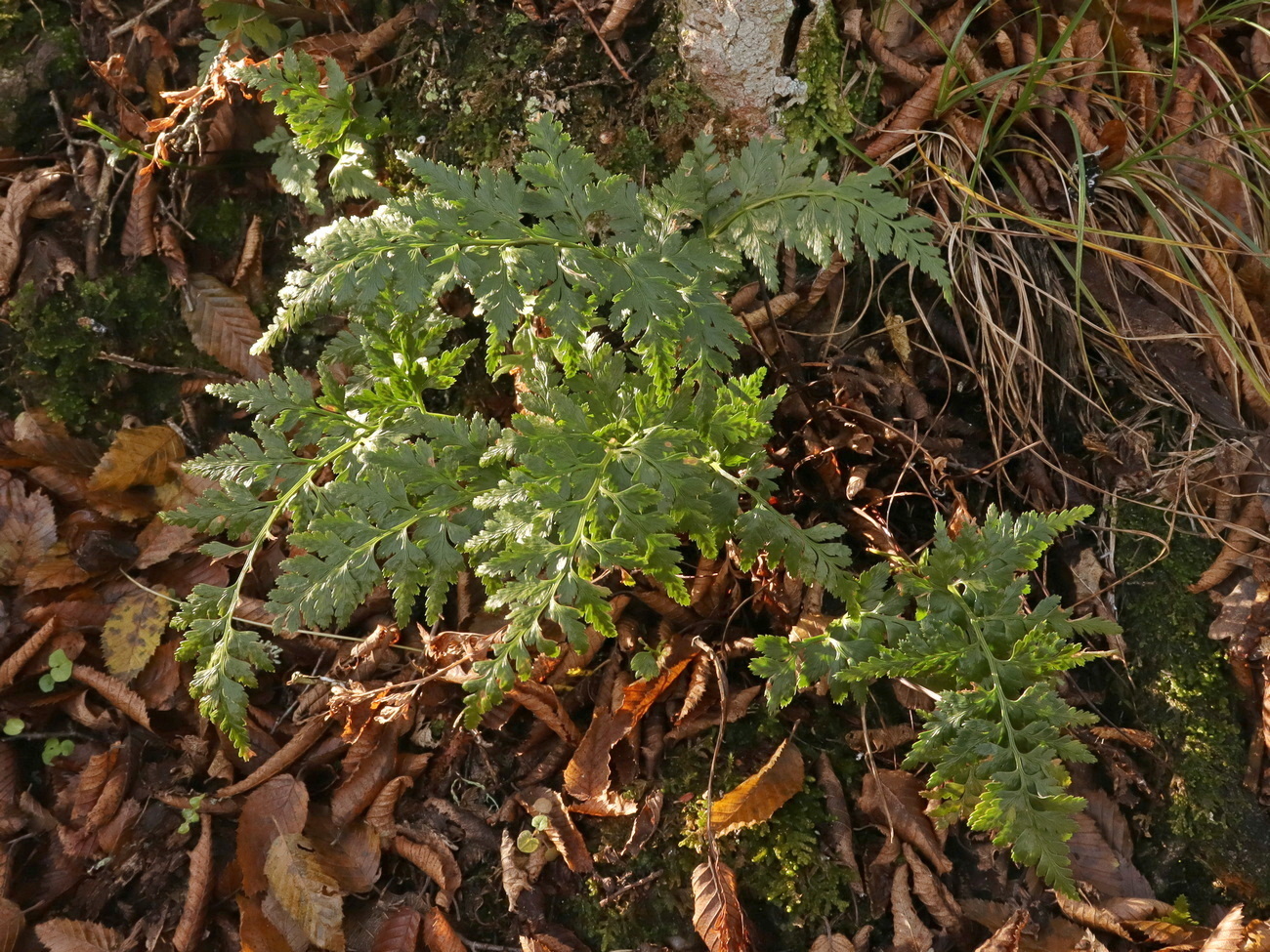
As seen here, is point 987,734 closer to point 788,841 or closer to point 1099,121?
point 788,841

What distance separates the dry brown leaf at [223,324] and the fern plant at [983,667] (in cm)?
244

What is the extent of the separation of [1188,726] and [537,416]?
7.59ft

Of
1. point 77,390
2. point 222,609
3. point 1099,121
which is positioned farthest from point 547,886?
point 1099,121

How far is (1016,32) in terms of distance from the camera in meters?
3.19

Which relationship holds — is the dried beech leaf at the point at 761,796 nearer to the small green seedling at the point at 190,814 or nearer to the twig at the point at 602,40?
the small green seedling at the point at 190,814

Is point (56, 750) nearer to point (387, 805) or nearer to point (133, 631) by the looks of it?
point (133, 631)

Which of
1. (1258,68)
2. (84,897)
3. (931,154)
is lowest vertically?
(84,897)

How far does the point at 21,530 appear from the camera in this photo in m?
3.37

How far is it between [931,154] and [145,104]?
3.18 meters

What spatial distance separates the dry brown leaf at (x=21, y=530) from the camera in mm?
3342

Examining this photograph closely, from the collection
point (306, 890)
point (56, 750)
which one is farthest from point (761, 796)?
point (56, 750)

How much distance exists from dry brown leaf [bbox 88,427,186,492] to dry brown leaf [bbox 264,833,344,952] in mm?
1538

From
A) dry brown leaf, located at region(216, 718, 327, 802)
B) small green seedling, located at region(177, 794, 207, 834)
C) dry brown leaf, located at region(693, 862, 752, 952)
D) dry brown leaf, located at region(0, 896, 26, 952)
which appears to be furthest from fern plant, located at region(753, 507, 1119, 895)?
dry brown leaf, located at region(0, 896, 26, 952)

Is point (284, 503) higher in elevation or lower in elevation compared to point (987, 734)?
higher
